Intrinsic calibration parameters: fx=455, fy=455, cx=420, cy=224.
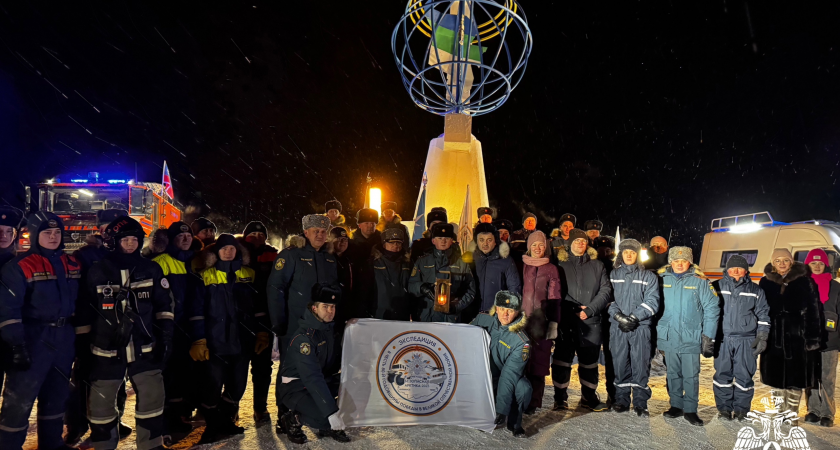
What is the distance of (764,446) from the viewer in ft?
16.3

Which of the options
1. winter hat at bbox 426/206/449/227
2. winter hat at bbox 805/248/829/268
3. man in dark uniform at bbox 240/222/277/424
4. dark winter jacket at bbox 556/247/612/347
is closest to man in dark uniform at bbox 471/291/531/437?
dark winter jacket at bbox 556/247/612/347

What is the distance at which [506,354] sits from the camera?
5.13 meters

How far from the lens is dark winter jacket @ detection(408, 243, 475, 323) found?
5.77 m

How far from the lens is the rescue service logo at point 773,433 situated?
4.98 metres

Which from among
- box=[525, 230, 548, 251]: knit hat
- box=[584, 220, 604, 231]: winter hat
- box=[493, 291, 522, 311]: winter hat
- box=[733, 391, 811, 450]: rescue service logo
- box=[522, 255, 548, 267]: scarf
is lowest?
box=[733, 391, 811, 450]: rescue service logo

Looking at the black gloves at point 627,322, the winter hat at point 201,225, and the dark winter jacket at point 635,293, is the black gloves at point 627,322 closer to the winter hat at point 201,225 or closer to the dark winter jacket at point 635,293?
the dark winter jacket at point 635,293

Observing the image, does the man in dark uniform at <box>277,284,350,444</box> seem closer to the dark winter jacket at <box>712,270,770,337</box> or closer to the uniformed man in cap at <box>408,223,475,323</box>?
the uniformed man in cap at <box>408,223,475,323</box>

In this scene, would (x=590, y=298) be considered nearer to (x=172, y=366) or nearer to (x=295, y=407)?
(x=295, y=407)

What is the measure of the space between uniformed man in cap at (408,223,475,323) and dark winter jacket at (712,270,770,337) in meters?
3.30

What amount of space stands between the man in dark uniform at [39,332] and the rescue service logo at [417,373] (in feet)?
9.71

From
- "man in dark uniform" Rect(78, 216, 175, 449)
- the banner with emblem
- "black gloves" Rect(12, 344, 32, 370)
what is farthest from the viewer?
the banner with emblem

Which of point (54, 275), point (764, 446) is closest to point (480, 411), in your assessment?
point (764, 446)

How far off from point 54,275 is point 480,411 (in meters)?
4.35

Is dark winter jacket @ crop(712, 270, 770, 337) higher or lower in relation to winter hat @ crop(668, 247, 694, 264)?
lower
